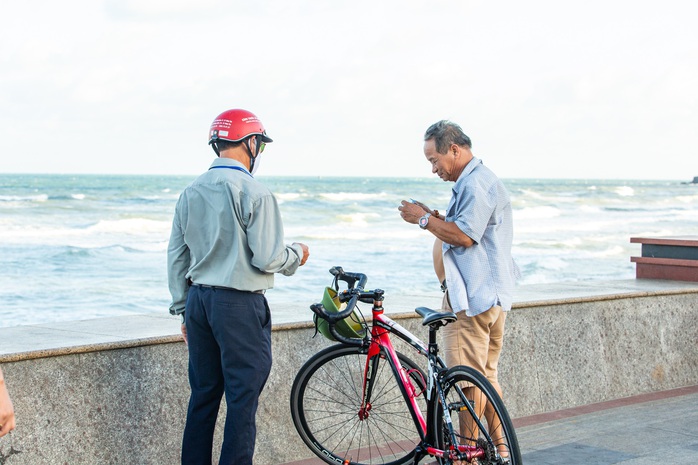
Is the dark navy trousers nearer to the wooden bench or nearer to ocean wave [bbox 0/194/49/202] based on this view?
the wooden bench

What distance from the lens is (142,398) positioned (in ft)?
15.0

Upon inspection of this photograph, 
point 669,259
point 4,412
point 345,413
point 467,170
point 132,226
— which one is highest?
point 467,170

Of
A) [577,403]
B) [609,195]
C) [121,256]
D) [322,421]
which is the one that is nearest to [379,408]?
[322,421]

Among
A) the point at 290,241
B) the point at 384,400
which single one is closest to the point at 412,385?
the point at 384,400

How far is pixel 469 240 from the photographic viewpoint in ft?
14.5

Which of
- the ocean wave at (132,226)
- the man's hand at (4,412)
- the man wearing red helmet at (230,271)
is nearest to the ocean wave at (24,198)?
the ocean wave at (132,226)

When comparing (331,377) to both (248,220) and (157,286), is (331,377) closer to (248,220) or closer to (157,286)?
(248,220)

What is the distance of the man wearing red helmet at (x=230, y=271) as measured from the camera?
12.8ft

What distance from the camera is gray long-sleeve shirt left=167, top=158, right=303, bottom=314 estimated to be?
12.8ft

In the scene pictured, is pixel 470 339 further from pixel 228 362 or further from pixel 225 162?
pixel 225 162

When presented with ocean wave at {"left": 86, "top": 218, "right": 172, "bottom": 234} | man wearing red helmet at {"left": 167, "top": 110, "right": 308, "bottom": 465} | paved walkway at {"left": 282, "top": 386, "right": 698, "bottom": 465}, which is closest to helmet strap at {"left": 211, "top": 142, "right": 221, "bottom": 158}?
man wearing red helmet at {"left": 167, "top": 110, "right": 308, "bottom": 465}

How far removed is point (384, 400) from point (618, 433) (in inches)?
56.6

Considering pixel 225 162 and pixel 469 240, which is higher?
pixel 225 162

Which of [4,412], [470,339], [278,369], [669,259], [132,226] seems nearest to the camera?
[4,412]
